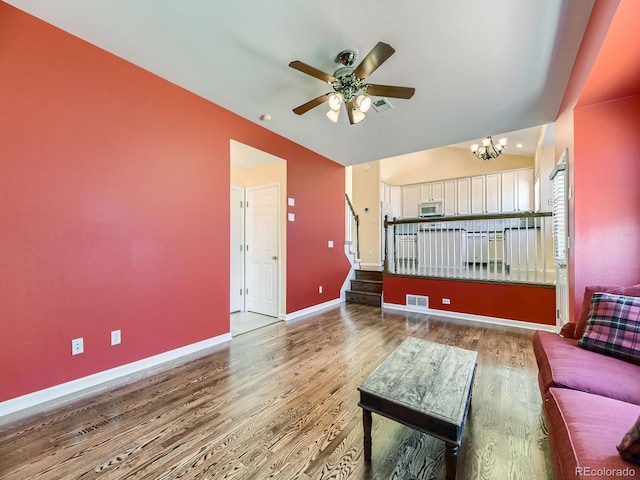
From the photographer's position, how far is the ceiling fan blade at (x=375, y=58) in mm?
1822

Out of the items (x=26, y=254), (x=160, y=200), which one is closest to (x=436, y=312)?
(x=160, y=200)

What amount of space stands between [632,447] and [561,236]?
2.75 meters

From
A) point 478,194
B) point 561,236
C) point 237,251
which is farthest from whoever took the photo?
point 478,194

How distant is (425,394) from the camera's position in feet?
4.53

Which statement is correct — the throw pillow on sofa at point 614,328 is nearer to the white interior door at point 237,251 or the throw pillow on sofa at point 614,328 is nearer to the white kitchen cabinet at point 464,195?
the white interior door at point 237,251

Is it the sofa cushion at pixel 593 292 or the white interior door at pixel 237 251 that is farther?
the white interior door at pixel 237 251

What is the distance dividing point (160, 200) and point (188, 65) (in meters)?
1.29

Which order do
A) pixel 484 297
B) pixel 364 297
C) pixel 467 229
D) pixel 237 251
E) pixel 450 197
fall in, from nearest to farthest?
pixel 484 297
pixel 467 229
pixel 237 251
pixel 364 297
pixel 450 197

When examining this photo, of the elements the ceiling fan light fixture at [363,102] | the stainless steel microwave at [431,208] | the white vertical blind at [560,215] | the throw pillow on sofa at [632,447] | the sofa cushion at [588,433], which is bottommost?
the sofa cushion at [588,433]

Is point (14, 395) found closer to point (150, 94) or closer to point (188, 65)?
point (150, 94)

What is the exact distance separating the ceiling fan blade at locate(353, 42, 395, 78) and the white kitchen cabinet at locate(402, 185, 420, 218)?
691 cm

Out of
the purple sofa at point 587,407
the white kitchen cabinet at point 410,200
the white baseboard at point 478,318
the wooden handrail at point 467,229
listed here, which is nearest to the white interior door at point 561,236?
the white baseboard at point 478,318

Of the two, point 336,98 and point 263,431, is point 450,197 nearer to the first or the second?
point 336,98

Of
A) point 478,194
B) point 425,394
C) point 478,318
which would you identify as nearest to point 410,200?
point 478,194
